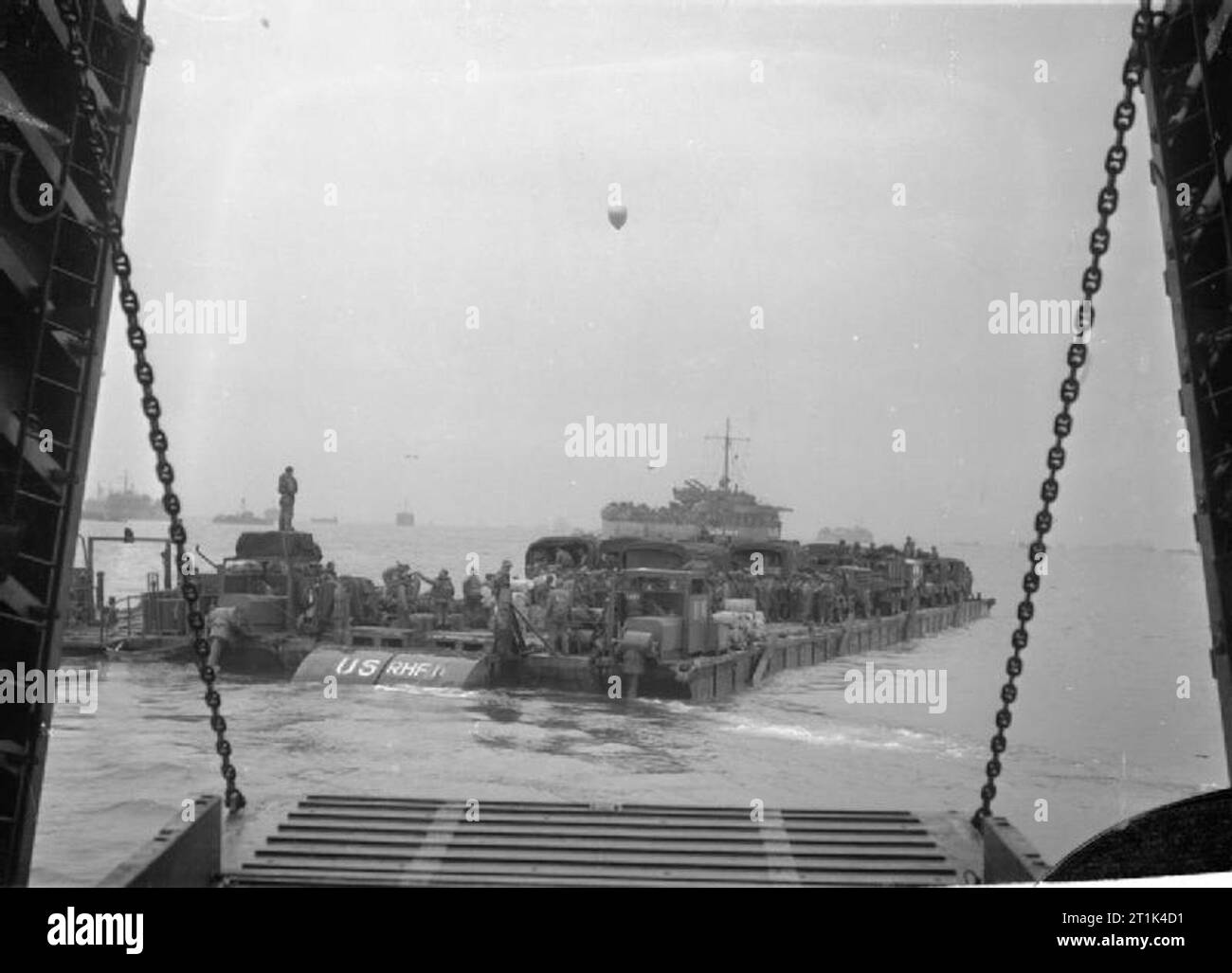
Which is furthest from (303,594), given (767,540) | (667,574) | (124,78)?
(124,78)

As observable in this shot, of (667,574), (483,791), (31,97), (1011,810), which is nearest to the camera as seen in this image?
(31,97)

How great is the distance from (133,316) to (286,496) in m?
17.7

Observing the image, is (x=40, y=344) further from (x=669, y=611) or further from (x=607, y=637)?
(x=669, y=611)

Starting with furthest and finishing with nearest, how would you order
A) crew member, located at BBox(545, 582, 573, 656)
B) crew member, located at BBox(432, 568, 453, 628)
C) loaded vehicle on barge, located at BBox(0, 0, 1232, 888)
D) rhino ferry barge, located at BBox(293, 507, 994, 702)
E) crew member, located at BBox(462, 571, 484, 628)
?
crew member, located at BBox(462, 571, 484, 628), crew member, located at BBox(432, 568, 453, 628), crew member, located at BBox(545, 582, 573, 656), rhino ferry barge, located at BBox(293, 507, 994, 702), loaded vehicle on barge, located at BBox(0, 0, 1232, 888)

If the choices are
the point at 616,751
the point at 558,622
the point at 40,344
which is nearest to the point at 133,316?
the point at 40,344

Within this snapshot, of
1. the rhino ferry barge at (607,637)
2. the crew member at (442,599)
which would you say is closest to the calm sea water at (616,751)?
the rhino ferry barge at (607,637)

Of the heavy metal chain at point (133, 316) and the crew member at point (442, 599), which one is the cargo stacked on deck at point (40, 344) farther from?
the crew member at point (442, 599)

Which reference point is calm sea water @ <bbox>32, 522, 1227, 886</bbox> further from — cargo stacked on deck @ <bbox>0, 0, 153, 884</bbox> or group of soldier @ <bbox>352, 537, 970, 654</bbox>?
cargo stacked on deck @ <bbox>0, 0, 153, 884</bbox>

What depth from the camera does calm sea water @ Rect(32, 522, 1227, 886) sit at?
1438cm

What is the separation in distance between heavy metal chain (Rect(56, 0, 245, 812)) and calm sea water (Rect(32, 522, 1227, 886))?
5.44 m

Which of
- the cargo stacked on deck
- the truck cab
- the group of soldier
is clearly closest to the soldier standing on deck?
the group of soldier

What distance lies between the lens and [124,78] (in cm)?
523

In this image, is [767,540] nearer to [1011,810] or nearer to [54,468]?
[1011,810]
